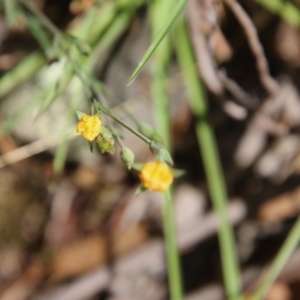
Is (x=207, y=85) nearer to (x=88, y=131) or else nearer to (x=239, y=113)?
(x=239, y=113)

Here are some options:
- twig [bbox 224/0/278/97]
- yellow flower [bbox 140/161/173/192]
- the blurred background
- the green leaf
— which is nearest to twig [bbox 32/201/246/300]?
the blurred background

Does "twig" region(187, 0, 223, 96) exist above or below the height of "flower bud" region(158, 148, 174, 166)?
above

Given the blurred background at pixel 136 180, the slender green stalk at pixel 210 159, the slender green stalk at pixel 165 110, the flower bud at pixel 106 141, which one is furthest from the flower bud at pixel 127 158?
the blurred background at pixel 136 180

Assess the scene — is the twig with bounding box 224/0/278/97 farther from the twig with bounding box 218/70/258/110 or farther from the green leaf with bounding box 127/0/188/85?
the green leaf with bounding box 127/0/188/85

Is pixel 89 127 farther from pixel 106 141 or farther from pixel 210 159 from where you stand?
pixel 210 159

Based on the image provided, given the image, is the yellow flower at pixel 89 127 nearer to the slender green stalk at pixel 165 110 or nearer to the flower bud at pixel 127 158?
the flower bud at pixel 127 158

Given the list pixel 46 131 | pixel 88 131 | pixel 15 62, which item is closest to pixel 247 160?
pixel 46 131
